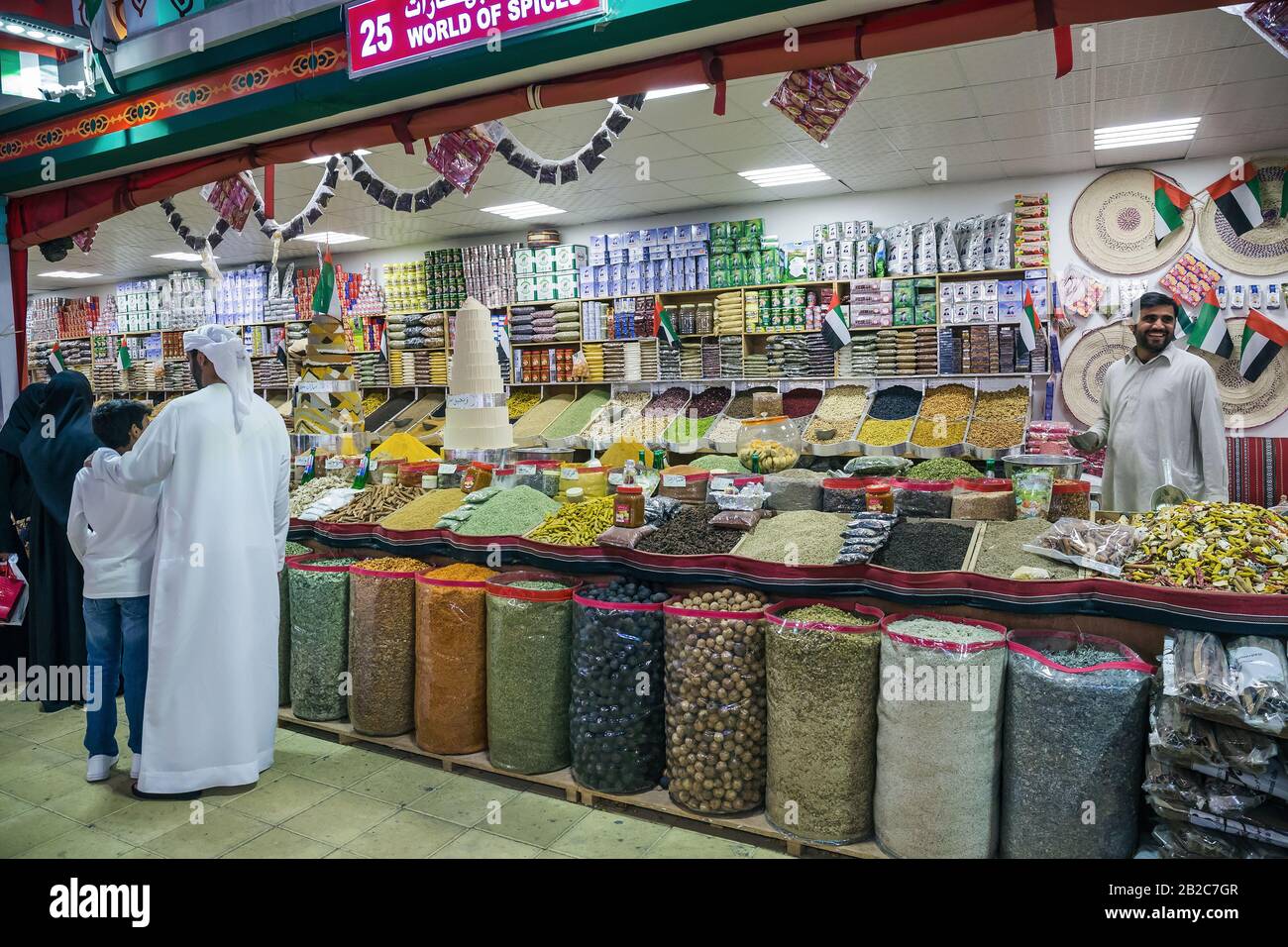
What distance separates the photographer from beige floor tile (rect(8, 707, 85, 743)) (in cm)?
383

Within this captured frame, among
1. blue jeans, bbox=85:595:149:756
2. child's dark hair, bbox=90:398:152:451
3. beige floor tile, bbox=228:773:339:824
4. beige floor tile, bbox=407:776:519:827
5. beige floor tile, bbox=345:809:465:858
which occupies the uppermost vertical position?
child's dark hair, bbox=90:398:152:451

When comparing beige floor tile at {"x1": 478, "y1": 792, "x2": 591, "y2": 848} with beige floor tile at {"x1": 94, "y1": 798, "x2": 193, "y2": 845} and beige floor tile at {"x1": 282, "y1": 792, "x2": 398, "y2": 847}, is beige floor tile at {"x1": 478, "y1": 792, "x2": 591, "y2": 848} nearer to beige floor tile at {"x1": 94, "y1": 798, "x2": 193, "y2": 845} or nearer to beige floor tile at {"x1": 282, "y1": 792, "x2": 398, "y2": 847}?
beige floor tile at {"x1": 282, "y1": 792, "x2": 398, "y2": 847}

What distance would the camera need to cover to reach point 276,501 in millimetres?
3396

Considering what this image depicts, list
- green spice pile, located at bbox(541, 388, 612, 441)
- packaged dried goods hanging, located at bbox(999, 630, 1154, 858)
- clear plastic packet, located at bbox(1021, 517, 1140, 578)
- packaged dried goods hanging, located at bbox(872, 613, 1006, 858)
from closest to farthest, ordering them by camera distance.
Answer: packaged dried goods hanging, located at bbox(999, 630, 1154, 858) < packaged dried goods hanging, located at bbox(872, 613, 1006, 858) < clear plastic packet, located at bbox(1021, 517, 1140, 578) < green spice pile, located at bbox(541, 388, 612, 441)

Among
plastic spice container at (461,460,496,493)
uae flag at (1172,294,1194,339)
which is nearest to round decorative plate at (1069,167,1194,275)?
uae flag at (1172,294,1194,339)

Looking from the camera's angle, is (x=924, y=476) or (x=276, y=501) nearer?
(x=276, y=501)

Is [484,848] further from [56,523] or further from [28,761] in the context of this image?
[56,523]

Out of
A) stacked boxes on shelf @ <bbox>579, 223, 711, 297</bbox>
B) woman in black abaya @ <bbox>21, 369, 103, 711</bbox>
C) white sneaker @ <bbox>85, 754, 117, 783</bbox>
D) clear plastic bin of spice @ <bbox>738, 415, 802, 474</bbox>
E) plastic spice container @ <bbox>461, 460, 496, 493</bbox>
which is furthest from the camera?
stacked boxes on shelf @ <bbox>579, 223, 711, 297</bbox>

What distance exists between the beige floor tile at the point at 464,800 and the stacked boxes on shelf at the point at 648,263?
4.93 metres

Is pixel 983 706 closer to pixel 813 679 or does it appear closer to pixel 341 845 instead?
pixel 813 679

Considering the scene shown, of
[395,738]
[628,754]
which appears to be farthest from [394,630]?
[628,754]

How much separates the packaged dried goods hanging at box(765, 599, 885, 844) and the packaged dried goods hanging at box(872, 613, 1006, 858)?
93 mm

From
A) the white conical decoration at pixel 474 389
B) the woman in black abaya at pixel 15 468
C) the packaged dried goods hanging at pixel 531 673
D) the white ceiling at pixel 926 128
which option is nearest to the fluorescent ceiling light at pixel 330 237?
the white ceiling at pixel 926 128

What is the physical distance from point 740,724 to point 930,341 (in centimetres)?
452
